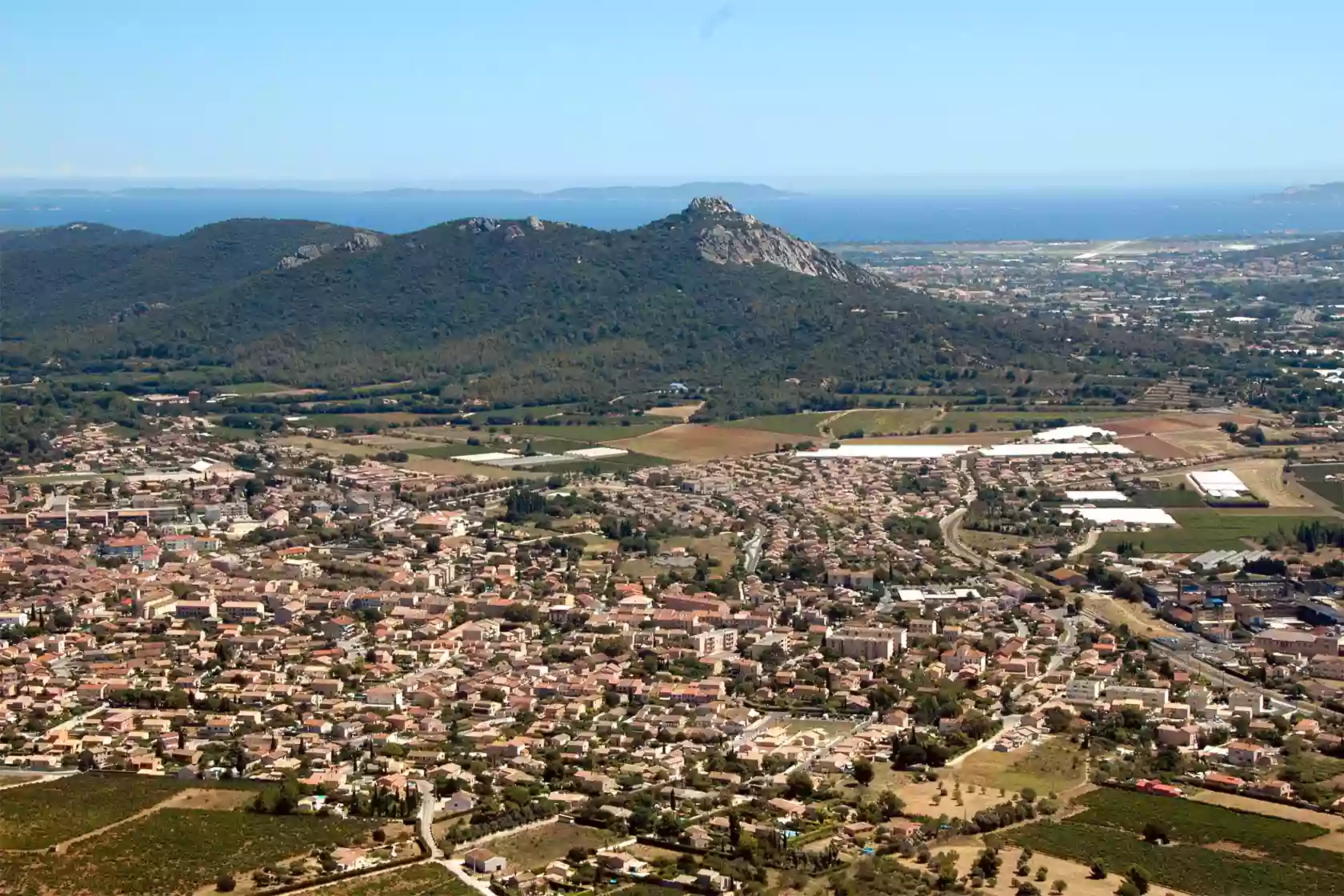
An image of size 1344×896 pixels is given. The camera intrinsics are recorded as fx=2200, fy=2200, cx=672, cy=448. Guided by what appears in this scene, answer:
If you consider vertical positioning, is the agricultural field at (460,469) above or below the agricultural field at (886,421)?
above

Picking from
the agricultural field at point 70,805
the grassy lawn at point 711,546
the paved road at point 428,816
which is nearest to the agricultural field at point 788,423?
the grassy lawn at point 711,546

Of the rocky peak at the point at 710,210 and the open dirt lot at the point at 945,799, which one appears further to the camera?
the rocky peak at the point at 710,210

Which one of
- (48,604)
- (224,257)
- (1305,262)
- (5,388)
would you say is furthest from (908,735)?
(1305,262)

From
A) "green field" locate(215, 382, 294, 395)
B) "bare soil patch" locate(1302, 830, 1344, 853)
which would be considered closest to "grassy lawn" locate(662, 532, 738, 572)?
"bare soil patch" locate(1302, 830, 1344, 853)

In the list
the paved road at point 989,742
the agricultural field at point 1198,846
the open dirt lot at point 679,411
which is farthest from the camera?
the open dirt lot at point 679,411

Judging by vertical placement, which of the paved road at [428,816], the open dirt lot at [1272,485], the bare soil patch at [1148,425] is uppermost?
the paved road at [428,816]

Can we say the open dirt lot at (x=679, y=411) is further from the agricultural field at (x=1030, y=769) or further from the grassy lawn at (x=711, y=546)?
the agricultural field at (x=1030, y=769)

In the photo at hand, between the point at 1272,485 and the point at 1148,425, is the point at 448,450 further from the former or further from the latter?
the point at 1272,485
